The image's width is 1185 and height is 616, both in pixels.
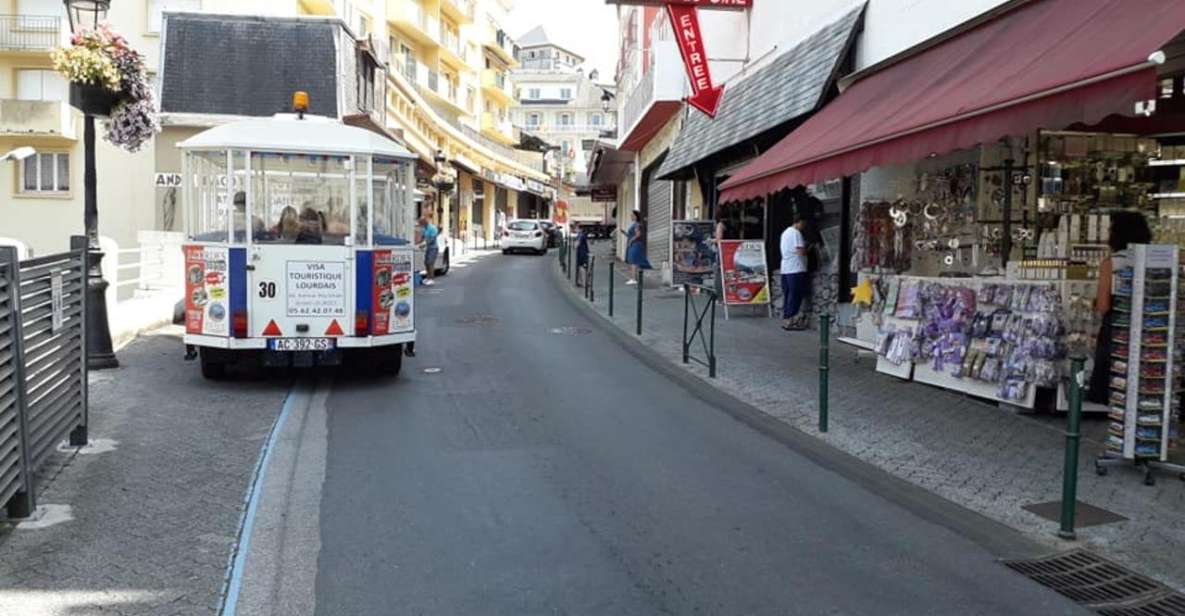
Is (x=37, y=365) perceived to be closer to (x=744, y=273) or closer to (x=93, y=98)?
Answer: (x=93, y=98)

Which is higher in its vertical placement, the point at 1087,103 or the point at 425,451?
the point at 1087,103

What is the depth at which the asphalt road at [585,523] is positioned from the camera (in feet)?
15.3

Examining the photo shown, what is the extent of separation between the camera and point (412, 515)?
584 centimetres

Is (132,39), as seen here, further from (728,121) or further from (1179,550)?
(1179,550)

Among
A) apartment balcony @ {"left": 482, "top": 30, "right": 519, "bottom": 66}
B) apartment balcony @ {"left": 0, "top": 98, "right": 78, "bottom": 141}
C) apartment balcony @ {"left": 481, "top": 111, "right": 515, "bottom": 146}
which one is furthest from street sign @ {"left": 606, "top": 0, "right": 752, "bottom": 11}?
apartment balcony @ {"left": 481, "top": 111, "right": 515, "bottom": 146}

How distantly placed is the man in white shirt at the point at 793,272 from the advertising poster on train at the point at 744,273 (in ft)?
5.41

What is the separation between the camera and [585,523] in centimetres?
573

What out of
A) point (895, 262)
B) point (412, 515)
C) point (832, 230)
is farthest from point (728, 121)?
point (412, 515)

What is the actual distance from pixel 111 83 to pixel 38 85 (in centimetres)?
2880

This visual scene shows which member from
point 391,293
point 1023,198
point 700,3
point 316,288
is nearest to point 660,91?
point 700,3

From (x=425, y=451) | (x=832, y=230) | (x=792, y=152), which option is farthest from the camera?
(x=832, y=230)

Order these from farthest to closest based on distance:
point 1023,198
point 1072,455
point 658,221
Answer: point 658,221
point 1023,198
point 1072,455

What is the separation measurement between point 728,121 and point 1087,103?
1172 centimetres

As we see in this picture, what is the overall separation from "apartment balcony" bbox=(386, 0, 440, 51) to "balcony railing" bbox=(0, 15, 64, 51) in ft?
53.7
